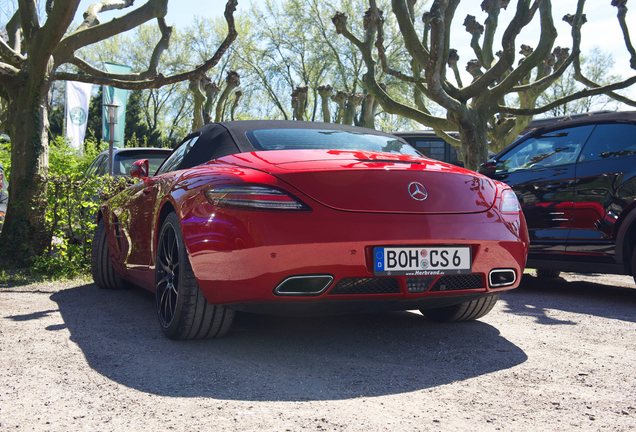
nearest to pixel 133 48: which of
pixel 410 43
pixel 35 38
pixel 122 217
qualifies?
pixel 410 43

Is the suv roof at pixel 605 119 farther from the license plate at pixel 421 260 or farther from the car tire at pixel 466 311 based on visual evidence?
the license plate at pixel 421 260

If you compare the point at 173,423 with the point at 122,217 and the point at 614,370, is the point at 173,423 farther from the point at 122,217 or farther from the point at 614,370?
the point at 122,217

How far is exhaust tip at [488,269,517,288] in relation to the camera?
308 cm

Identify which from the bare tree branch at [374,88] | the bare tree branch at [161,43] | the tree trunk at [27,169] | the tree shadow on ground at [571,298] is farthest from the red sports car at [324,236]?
the bare tree branch at [374,88]

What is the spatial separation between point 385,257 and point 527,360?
3.16ft

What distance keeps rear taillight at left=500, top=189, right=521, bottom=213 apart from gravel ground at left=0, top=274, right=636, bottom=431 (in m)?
0.78

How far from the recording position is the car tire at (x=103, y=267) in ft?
17.5

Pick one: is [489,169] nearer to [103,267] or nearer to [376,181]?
[376,181]

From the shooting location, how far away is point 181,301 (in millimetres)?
3057

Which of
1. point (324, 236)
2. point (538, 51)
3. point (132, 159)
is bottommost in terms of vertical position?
point (324, 236)

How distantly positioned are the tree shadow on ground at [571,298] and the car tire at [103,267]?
11.2 feet

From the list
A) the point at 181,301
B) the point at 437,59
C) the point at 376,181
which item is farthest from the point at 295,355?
the point at 437,59

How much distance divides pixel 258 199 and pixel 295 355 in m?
0.87

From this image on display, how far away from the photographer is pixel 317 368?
9.18 ft
